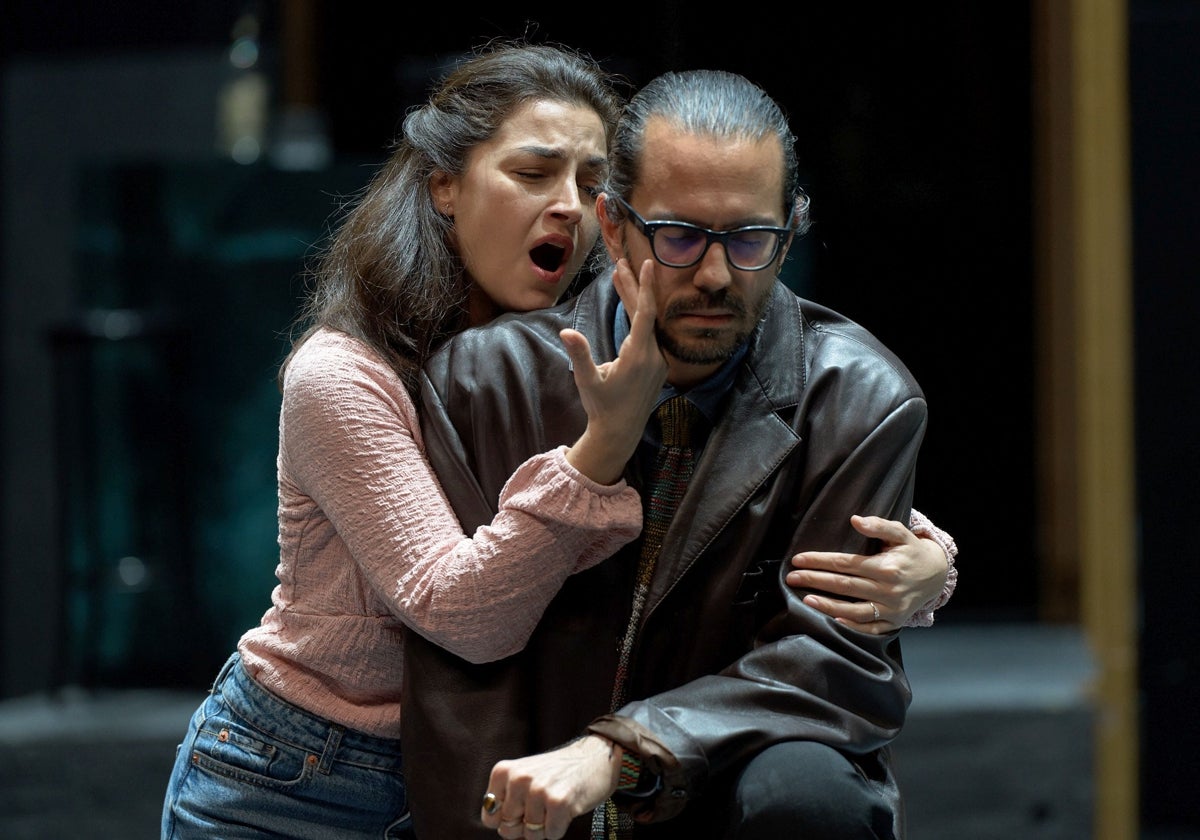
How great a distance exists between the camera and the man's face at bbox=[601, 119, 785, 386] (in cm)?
179

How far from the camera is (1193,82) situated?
4.40m

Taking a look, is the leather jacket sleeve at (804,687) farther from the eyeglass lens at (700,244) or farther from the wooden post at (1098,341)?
the wooden post at (1098,341)

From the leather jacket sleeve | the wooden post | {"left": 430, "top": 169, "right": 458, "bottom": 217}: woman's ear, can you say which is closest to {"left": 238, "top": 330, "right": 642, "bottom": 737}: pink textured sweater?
the leather jacket sleeve

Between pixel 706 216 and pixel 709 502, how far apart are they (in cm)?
33

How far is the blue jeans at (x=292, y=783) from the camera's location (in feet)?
6.53

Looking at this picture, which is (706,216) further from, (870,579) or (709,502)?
(870,579)

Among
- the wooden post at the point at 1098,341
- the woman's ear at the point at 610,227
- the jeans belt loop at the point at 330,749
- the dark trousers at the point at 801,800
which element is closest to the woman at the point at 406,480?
the jeans belt loop at the point at 330,749

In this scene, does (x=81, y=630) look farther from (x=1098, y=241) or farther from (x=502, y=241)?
(x=1098, y=241)

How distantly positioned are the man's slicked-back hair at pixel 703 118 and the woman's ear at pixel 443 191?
0.37 metres

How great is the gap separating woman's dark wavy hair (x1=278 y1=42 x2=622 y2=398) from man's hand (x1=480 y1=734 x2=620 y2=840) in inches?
23.0

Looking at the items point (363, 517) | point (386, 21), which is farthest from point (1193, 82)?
point (363, 517)

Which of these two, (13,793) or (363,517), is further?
(13,793)

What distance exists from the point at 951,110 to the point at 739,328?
3.37 metres

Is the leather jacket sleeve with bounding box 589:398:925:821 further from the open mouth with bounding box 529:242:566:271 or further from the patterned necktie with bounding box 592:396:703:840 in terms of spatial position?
the open mouth with bounding box 529:242:566:271
